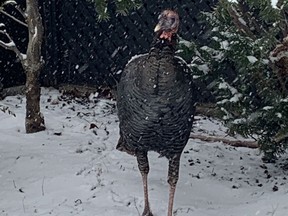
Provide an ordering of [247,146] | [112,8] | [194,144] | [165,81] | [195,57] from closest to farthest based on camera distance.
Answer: [165,81] → [195,57] → [247,146] → [194,144] → [112,8]

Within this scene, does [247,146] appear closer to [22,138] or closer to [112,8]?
[22,138]

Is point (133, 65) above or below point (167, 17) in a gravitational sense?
below

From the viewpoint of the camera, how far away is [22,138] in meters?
5.63

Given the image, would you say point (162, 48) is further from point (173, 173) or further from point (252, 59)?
point (173, 173)

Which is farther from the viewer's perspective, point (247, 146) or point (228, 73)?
point (247, 146)

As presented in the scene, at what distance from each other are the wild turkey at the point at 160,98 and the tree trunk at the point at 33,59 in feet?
5.43

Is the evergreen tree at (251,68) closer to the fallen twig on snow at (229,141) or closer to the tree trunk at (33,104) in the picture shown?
the fallen twig on snow at (229,141)

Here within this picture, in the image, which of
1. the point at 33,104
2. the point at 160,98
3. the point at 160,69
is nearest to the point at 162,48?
the point at 160,69

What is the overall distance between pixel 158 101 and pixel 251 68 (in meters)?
0.89

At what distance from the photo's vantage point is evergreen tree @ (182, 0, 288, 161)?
166 inches

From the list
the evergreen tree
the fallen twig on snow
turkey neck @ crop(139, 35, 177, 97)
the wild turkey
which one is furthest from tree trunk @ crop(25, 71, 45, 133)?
turkey neck @ crop(139, 35, 177, 97)

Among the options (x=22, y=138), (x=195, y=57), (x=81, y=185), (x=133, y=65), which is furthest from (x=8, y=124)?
(x=133, y=65)

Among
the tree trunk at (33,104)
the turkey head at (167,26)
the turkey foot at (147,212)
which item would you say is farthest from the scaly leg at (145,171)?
the tree trunk at (33,104)

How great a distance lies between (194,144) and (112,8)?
2.25 m
